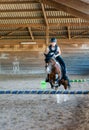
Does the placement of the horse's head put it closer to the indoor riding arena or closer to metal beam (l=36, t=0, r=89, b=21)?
the indoor riding arena

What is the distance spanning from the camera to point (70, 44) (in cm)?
1688

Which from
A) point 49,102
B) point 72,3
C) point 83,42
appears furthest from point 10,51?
point 49,102

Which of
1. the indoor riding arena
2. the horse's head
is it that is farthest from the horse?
the indoor riding arena

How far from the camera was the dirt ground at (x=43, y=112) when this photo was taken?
4871mm

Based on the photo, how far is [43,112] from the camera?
5973mm

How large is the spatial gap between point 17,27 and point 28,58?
320 centimetres

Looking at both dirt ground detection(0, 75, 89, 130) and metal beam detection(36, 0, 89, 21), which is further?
metal beam detection(36, 0, 89, 21)

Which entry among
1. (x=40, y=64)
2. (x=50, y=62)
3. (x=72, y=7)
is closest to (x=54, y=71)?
(x=50, y=62)

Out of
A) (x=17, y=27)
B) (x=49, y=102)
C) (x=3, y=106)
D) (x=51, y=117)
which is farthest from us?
(x=17, y=27)

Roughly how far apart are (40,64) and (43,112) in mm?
11360

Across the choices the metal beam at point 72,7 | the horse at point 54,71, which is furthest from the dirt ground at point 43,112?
the metal beam at point 72,7

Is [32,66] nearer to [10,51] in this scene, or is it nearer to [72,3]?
[10,51]

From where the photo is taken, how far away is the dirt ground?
4871mm

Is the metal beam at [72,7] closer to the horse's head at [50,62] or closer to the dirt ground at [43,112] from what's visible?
the horse's head at [50,62]
